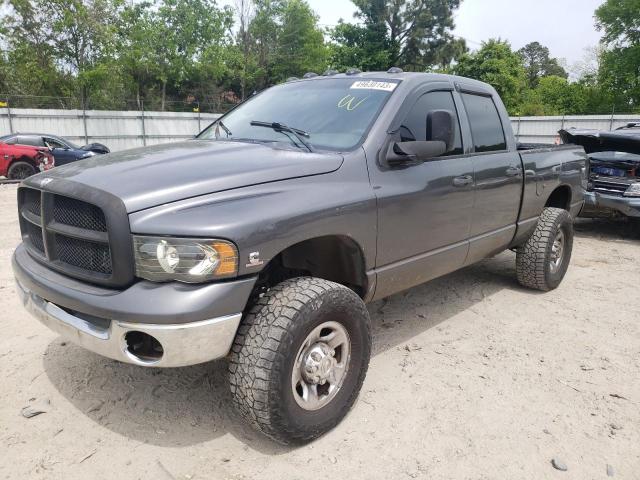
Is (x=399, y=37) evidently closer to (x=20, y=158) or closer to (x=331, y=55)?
(x=331, y=55)

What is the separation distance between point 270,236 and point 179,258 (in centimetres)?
43

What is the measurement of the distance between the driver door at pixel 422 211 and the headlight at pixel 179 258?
1114 millimetres

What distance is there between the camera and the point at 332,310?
2.63 meters

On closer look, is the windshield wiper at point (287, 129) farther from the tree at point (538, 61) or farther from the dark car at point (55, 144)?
the tree at point (538, 61)

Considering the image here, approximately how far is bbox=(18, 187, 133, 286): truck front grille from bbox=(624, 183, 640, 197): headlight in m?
7.13

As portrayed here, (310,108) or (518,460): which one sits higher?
(310,108)

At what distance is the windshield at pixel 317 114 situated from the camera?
320 cm

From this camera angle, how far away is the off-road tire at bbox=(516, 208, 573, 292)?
4.88 meters

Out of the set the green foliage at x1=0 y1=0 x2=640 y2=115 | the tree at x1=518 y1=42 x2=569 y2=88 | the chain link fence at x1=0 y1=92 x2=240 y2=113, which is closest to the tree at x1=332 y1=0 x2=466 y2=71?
the green foliage at x1=0 y1=0 x2=640 y2=115

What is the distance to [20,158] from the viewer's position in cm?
1416

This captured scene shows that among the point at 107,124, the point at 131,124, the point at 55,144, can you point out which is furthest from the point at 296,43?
the point at 55,144

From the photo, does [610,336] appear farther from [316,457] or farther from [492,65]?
[492,65]

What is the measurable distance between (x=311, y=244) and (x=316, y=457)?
1.10m

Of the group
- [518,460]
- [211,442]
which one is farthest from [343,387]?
[518,460]
